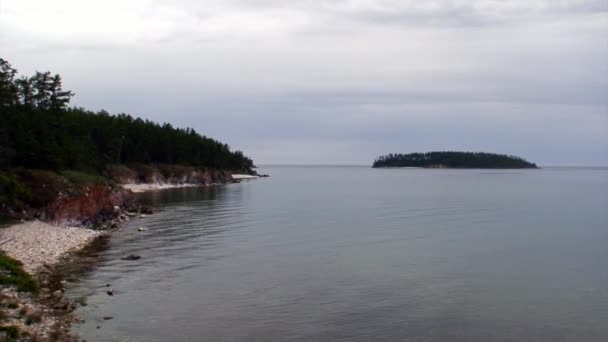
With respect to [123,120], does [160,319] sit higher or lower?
lower

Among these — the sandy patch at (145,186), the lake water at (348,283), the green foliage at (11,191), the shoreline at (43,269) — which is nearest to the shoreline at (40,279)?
the shoreline at (43,269)

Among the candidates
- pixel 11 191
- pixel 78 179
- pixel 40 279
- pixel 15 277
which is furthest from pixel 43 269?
pixel 78 179

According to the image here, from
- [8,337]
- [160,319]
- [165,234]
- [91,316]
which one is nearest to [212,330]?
[160,319]

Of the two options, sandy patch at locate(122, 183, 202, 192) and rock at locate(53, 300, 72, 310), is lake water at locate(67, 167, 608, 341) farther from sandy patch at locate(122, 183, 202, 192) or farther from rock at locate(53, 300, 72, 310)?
sandy patch at locate(122, 183, 202, 192)

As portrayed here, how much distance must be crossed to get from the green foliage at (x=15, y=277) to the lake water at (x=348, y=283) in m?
2.01

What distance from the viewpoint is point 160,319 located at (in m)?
23.2

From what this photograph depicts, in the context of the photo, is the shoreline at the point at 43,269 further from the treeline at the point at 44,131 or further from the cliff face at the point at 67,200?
the treeline at the point at 44,131

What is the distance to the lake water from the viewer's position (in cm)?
2220

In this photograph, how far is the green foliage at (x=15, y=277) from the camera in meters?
25.3

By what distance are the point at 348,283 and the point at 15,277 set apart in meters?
16.2

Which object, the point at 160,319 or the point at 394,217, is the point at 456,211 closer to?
the point at 394,217

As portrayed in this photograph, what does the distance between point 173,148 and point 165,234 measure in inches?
4271

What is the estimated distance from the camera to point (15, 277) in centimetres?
2605

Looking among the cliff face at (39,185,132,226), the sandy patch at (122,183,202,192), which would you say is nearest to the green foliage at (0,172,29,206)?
the cliff face at (39,185,132,226)
